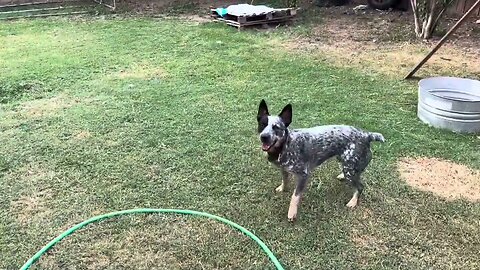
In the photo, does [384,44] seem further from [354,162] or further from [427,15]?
[354,162]

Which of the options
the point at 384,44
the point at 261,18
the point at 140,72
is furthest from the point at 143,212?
the point at 261,18

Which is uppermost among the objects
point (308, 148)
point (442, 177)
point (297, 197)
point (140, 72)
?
point (308, 148)

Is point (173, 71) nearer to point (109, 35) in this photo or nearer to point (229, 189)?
point (109, 35)

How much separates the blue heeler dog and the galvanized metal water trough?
1169 mm

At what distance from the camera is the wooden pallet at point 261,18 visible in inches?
260

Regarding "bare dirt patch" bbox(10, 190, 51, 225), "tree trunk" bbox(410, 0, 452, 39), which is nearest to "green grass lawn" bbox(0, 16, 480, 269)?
"bare dirt patch" bbox(10, 190, 51, 225)

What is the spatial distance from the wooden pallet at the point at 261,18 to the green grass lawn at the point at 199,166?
1.33 m

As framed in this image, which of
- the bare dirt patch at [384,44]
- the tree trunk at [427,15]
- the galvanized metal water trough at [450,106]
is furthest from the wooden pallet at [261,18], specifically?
the galvanized metal water trough at [450,106]

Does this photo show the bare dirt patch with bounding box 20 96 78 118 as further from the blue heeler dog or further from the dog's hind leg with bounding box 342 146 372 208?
the dog's hind leg with bounding box 342 146 372 208

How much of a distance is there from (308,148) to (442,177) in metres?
1.01

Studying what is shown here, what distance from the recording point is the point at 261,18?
6742 mm

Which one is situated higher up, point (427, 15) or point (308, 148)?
point (427, 15)

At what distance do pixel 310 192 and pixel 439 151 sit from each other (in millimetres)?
1074

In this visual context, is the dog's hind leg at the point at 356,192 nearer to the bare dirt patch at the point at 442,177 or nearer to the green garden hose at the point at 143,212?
the bare dirt patch at the point at 442,177
